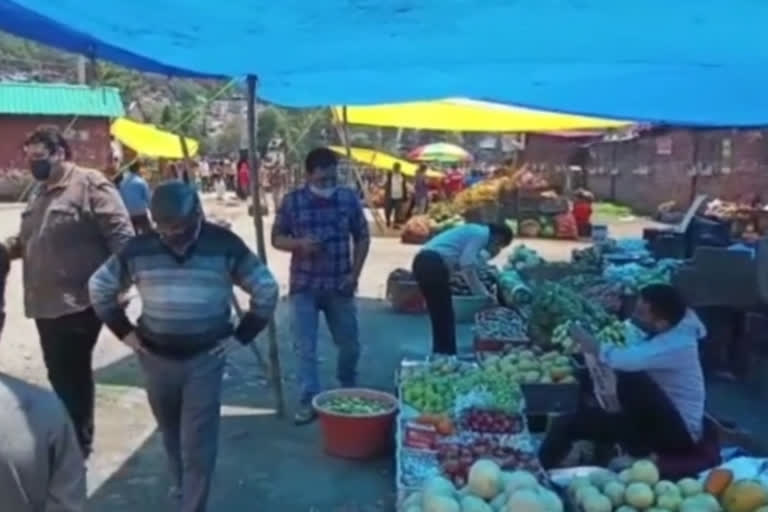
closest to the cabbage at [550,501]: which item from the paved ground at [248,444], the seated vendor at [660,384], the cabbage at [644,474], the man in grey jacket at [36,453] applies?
the cabbage at [644,474]

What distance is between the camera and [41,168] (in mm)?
5176

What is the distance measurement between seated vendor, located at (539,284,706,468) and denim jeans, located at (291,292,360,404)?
2.11 m

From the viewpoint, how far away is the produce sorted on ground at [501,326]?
7602 millimetres

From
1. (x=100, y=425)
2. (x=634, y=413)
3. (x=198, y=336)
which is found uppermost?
(x=198, y=336)

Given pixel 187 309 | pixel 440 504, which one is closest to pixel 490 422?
pixel 440 504

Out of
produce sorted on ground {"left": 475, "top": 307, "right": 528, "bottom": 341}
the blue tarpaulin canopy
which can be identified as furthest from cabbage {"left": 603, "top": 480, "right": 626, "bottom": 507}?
produce sorted on ground {"left": 475, "top": 307, "right": 528, "bottom": 341}

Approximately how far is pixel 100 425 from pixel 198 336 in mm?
2694

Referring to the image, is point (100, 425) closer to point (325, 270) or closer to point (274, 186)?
point (325, 270)

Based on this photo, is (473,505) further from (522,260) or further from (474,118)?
(474,118)

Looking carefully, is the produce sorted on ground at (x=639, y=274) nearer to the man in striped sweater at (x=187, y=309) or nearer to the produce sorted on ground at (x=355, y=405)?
the produce sorted on ground at (x=355, y=405)

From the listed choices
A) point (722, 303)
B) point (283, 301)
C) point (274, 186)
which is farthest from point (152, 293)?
point (274, 186)

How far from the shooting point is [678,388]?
4.98 metres

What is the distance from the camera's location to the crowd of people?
4.29 m

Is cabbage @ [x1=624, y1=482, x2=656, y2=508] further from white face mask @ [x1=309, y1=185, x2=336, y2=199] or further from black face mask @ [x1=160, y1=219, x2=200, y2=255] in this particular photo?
white face mask @ [x1=309, y1=185, x2=336, y2=199]
